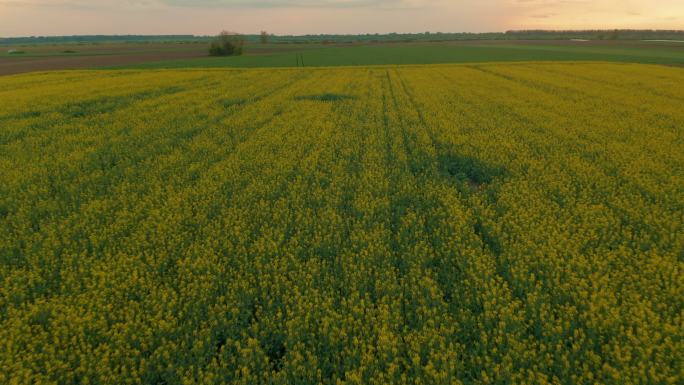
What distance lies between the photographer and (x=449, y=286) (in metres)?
5.54

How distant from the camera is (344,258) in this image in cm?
618

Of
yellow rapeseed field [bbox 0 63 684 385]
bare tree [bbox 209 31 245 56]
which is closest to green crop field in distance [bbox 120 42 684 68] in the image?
bare tree [bbox 209 31 245 56]

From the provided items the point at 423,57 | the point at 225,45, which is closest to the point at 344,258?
the point at 423,57

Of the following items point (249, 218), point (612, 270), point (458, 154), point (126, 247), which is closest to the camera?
point (612, 270)

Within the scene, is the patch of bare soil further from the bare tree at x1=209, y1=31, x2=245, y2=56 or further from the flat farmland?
the bare tree at x1=209, y1=31, x2=245, y2=56

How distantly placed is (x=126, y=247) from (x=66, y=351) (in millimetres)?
2646

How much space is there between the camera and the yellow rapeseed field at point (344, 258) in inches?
165

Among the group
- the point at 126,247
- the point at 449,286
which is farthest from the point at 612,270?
the point at 126,247

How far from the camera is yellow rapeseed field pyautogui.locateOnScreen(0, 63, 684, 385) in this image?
4.20 metres

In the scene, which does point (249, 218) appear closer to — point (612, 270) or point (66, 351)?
point (66, 351)

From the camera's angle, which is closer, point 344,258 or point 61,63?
point 344,258

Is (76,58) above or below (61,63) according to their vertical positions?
above

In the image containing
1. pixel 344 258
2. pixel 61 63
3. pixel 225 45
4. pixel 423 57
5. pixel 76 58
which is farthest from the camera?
pixel 225 45

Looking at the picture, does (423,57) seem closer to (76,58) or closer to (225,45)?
(225,45)
